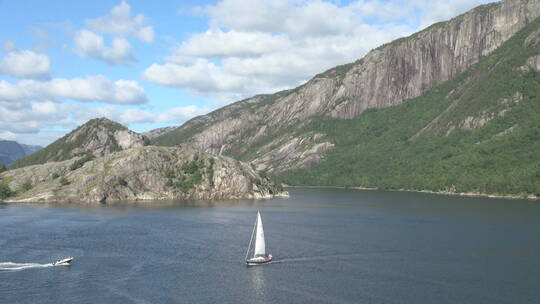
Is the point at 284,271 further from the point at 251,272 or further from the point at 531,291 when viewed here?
the point at 531,291

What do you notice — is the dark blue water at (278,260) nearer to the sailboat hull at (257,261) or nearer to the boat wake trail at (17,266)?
the boat wake trail at (17,266)

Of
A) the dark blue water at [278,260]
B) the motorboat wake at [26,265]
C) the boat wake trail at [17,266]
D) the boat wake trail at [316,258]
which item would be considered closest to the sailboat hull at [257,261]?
the dark blue water at [278,260]

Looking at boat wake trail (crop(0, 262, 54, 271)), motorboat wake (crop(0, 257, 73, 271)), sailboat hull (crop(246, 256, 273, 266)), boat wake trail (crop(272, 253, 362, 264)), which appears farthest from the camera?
boat wake trail (crop(272, 253, 362, 264))

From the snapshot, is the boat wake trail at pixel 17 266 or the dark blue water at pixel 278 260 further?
the boat wake trail at pixel 17 266

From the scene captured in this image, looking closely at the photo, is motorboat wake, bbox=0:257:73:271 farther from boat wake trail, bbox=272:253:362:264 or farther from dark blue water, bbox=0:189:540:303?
boat wake trail, bbox=272:253:362:264

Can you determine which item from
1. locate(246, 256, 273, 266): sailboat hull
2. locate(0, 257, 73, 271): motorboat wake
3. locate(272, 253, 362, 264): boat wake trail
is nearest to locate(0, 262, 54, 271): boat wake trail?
locate(0, 257, 73, 271): motorboat wake

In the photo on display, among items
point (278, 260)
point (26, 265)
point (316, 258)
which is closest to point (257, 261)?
point (278, 260)

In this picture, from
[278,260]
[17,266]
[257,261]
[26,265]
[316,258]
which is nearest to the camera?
[17,266]

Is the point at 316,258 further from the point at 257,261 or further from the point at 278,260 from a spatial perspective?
the point at 257,261

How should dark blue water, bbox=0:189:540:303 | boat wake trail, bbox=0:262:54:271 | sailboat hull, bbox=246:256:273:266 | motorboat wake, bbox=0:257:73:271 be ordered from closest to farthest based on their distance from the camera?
dark blue water, bbox=0:189:540:303 → boat wake trail, bbox=0:262:54:271 → motorboat wake, bbox=0:257:73:271 → sailboat hull, bbox=246:256:273:266
